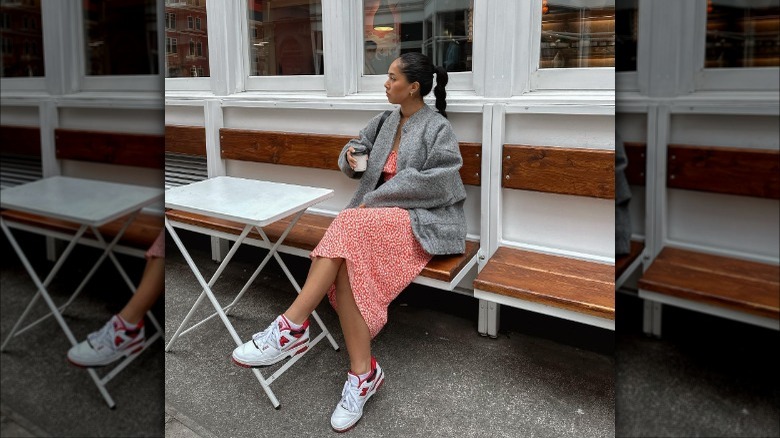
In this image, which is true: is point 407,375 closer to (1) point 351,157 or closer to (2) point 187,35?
(1) point 351,157

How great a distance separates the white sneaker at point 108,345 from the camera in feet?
0.74

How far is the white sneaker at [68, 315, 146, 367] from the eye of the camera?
0.74 feet

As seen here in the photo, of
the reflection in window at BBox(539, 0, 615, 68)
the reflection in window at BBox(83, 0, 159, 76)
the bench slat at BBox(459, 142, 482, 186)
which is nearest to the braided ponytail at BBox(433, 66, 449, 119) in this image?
the bench slat at BBox(459, 142, 482, 186)

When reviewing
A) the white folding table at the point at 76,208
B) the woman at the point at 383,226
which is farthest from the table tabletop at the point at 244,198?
the white folding table at the point at 76,208

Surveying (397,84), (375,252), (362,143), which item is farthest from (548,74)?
(375,252)

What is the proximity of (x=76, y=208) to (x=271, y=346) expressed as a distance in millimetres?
878

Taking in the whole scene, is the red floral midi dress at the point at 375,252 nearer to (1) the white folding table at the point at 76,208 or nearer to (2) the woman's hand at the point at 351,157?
(2) the woman's hand at the point at 351,157

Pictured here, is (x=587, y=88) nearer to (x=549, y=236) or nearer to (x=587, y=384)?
Result: (x=549, y=236)

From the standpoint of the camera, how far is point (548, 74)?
1166mm

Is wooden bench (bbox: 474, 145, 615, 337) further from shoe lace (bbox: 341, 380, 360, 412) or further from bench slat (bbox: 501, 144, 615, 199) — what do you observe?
shoe lace (bbox: 341, 380, 360, 412)

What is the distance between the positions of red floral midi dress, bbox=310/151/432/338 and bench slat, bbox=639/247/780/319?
0.95 meters

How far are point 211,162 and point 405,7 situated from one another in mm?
555

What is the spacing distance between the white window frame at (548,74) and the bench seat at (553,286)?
1.29 ft

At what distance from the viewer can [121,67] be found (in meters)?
0.24
